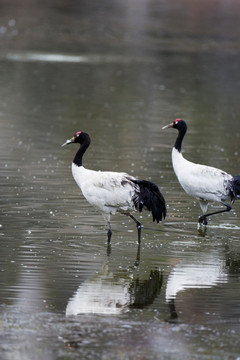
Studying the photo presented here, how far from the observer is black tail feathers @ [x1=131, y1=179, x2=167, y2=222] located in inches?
487

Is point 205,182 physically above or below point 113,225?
above

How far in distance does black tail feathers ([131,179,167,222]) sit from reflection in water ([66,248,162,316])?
136 centimetres

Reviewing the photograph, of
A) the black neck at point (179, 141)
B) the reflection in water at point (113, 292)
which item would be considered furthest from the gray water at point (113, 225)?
the black neck at point (179, 141)

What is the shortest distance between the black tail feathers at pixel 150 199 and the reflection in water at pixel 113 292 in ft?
4.45

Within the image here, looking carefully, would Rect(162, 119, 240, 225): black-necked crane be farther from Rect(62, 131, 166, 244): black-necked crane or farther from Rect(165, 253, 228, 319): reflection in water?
Rect(165, 253, 228, 319): reflection in water

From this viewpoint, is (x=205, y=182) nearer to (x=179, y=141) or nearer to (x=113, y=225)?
(x=179, y=141)

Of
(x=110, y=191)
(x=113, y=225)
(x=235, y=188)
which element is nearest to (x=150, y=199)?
(x=110, y=191)

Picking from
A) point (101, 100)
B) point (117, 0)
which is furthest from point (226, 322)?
point (117, 0)

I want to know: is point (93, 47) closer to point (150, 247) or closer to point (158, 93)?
point (158, 93)

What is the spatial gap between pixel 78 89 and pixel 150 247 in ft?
69.6

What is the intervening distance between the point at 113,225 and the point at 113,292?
3.46m

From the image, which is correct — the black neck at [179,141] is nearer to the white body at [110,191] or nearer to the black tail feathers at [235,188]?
the black tail feathers at [235,188]

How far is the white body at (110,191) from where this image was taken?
12383mm

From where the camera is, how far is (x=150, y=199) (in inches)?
487
